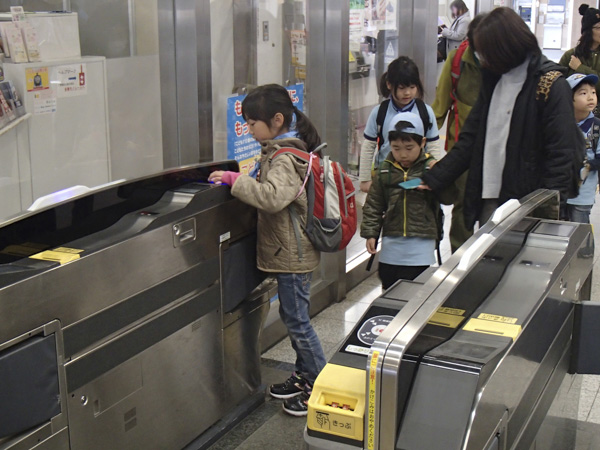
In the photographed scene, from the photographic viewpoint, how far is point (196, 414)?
3.24m

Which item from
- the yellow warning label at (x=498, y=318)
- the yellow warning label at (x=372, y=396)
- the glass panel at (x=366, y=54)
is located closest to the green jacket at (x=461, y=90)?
the glass panel at (x=366, y=54)

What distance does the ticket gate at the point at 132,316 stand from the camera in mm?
2299

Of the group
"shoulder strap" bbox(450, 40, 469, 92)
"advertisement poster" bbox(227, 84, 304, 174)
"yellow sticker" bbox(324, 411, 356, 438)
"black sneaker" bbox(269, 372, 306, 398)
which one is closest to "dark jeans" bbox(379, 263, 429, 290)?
"black sneaker" bbox(269, 372, 306, 398)

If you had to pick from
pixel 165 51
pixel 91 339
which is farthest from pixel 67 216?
pixel 165 51

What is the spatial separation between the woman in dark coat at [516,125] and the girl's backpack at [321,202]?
625 millimetres

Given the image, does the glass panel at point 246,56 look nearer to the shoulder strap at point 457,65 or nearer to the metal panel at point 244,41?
the metal panel at point 244,41

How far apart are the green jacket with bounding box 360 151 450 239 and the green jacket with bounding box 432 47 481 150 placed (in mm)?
854

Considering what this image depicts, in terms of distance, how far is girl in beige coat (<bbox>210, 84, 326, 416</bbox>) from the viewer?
328 cm

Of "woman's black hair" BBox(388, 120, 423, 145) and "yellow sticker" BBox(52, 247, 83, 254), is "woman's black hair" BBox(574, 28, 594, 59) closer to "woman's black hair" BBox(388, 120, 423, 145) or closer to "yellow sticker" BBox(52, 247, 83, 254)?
"woman's black hair" BBox(388, 120, 423, 145)

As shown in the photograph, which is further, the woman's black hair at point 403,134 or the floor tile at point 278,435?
the woman's black hair at point 403,134

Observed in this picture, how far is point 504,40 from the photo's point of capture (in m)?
3.36

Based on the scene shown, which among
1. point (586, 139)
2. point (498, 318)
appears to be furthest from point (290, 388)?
point (586, 139)

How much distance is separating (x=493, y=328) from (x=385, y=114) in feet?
9.41

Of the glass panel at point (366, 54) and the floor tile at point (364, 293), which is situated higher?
the glass panel at point (366, 54)
